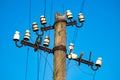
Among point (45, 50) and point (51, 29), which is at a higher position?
point (51, 29)

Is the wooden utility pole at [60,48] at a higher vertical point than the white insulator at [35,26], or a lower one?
lower

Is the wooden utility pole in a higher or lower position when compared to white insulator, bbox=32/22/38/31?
lower

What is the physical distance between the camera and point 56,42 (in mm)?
8992

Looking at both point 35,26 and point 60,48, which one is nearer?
point 60,48

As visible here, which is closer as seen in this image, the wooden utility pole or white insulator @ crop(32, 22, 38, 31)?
the wooden utility pole

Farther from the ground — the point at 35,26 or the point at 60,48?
the point at 35,26

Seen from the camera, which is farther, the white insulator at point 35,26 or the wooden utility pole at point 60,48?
the white insulator at point 35,26

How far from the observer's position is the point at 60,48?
880 cm

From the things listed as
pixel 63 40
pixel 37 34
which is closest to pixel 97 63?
pixel 63 40

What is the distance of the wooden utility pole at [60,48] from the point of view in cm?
853

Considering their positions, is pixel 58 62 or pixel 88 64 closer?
pixel 58 62

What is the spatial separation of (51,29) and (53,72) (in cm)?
157

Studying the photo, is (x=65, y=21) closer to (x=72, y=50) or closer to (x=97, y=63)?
(x=72, y=50)

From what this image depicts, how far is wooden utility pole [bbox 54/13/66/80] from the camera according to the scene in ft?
28.0
